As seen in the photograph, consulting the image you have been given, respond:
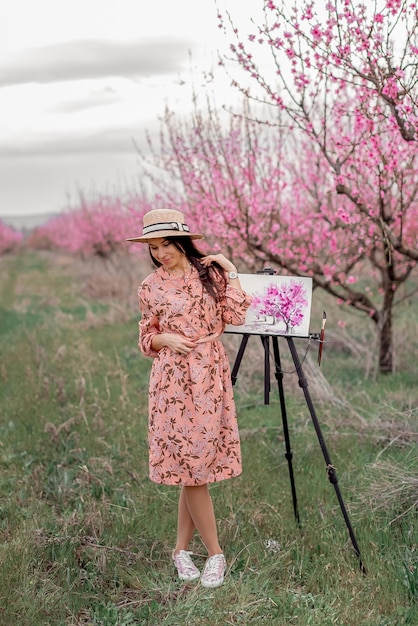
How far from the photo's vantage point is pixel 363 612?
341 centimetres

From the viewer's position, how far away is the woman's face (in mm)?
3627

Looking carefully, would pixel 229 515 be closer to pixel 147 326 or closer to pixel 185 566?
pixel 185 566

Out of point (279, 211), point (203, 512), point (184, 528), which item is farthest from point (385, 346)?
point (203, 512)

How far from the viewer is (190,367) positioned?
3566 mm

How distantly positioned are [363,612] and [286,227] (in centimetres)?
613

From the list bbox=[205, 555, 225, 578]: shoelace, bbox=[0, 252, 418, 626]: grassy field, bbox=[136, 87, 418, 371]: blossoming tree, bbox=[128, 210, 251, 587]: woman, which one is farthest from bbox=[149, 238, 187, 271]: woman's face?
bbox=[136, 87, 418, 371]: blossoming tree

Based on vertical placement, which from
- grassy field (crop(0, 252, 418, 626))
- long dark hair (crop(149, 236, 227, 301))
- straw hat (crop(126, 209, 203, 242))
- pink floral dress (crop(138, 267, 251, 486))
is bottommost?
grassy field (crop(0, 252, 418, 626))

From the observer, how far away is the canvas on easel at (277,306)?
12.6 feet

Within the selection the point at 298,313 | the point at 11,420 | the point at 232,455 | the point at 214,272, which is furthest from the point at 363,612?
the point at 11,420

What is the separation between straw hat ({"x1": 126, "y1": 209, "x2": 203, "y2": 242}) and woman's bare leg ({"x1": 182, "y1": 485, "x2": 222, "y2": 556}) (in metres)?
1.26

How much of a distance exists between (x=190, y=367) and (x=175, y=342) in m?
0.14

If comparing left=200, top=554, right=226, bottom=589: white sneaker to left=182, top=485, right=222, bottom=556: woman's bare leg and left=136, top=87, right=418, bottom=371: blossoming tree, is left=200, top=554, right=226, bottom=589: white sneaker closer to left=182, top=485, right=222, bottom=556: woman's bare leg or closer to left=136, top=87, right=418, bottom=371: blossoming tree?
left=182, top=485, right=222, bottom=556: woman's bare leg

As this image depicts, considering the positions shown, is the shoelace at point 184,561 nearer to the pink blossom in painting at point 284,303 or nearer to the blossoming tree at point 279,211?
the pink blossom in painting at point 284,303

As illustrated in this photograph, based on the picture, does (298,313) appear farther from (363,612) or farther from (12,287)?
(12,287)
